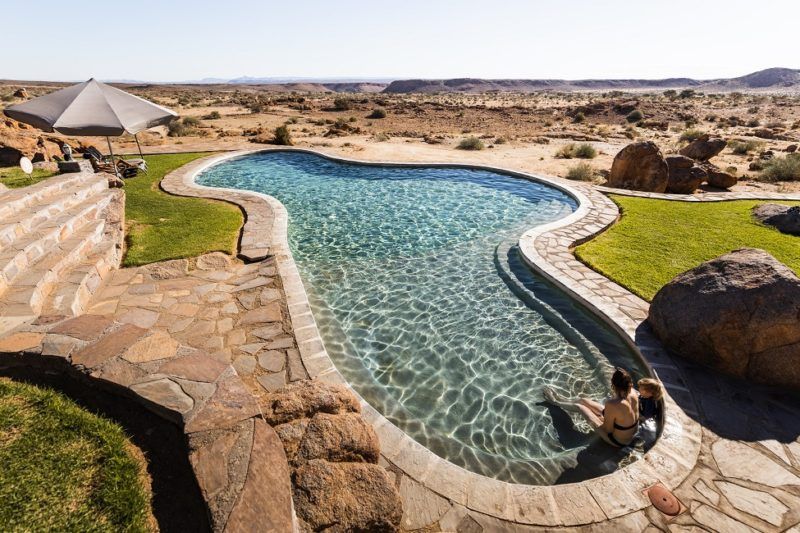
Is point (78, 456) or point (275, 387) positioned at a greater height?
point (78, 456)

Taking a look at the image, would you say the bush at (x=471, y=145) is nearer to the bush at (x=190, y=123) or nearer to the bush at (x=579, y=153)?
the bush at (x=579, y=153)

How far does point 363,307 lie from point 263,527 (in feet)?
16.1

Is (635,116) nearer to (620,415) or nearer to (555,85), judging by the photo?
(620,415)

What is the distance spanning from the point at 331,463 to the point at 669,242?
372 inches

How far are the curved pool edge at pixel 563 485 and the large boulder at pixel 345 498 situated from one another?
2.39ft

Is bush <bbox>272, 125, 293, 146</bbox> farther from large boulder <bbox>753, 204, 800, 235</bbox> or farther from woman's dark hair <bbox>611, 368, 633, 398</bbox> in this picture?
woman's dark hair <bbox>611, 368, 633, 398</bbox>

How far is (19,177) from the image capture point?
10852mm

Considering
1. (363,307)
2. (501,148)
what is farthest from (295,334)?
(501,148)

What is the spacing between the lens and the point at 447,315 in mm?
7094

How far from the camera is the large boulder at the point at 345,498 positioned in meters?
2.97

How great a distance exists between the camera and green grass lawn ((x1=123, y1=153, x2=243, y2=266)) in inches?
324

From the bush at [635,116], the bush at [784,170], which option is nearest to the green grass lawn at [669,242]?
the bush at [784,170]

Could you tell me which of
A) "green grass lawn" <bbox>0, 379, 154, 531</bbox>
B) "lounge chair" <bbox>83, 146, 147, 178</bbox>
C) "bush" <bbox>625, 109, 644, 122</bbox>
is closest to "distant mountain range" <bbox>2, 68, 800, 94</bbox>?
"bush" <bbox>625, 109, 644, 122</bbox>

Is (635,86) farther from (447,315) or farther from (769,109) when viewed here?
(447,315)
